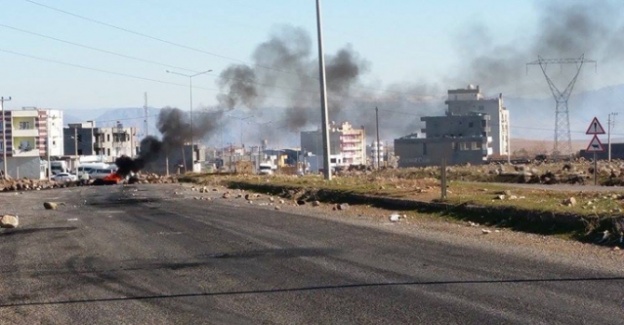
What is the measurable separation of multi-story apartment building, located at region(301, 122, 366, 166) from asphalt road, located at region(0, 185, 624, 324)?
138117 millimetres

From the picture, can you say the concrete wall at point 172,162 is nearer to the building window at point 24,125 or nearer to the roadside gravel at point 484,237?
the building window at point 24,125

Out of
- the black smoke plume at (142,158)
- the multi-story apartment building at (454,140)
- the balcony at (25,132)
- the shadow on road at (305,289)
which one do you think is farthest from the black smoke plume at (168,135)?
the shadow on road at (305,289)

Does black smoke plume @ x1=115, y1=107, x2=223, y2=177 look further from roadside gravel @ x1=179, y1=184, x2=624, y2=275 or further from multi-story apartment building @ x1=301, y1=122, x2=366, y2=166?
multi-story apartment building @ x1=301, y1=122, x2=366, y2=166

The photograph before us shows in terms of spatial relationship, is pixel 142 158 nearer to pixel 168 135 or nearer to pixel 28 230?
pixel 168 135

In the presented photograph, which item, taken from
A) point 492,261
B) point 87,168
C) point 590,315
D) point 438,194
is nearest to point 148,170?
point 87,168

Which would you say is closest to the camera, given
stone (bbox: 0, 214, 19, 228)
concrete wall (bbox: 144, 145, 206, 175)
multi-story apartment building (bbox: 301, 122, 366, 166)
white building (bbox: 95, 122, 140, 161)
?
stone (bbox: 0, 214, 19, 228)

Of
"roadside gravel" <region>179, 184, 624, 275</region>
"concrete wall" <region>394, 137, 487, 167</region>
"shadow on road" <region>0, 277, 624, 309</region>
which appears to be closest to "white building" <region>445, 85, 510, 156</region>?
"concrete wall" <region>394, 137, 487, 167</region>

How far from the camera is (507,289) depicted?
12867 mm

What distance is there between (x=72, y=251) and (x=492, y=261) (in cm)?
859

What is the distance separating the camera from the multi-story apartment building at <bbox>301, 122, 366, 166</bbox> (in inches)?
6467

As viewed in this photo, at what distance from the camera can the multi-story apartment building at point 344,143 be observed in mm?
164250

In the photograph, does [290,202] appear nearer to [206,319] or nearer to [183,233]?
[183,233]

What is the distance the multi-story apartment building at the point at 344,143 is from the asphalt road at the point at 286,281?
13812 cm

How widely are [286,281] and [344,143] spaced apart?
163m
